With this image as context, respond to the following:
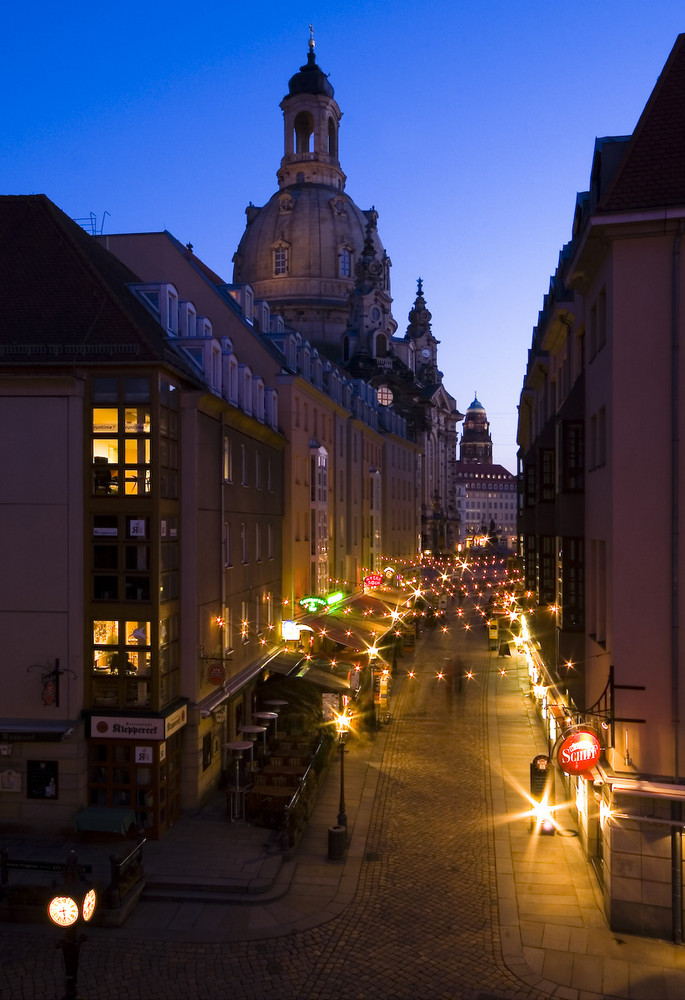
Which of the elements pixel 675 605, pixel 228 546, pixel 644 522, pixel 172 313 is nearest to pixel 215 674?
pixel 228 546

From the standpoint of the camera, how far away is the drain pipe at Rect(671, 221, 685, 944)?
674 inches

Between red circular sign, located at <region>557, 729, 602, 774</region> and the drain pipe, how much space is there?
1.53m

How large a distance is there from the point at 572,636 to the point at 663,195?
10.4 m

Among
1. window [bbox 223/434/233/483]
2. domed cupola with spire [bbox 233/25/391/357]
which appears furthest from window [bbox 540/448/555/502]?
domed cupola with spire [bbox 233/25/391/357]

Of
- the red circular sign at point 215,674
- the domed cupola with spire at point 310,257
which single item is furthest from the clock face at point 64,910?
the domed cupola with spire at point 310,257

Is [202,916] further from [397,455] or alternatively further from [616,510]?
[397,455]

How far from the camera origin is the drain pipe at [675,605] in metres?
17.1

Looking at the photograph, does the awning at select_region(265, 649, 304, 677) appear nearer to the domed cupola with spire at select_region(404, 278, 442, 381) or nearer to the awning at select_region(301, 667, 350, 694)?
the awning at select_region(301, 667, 350, 694)

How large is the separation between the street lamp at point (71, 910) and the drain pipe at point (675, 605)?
11.0 m

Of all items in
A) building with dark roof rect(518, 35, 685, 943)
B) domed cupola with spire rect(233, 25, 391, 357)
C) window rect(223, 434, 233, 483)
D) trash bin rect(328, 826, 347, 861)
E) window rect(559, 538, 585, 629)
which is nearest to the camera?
building with dark roof rect(518, 35, 685, 943)

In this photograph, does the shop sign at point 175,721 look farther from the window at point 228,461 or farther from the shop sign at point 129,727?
the window at point 228,461

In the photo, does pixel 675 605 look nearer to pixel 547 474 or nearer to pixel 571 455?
pixel 571 455

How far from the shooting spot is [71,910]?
11477mm

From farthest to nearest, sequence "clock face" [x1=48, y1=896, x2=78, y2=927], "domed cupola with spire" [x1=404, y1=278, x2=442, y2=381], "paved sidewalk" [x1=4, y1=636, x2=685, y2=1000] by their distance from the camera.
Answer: "domed cupola with spire" [x1=404, y1=278, x2=442, y2=381], "paved sidewalk" [x1=4, y1=636, x2=685, y2=1000], "clock face" [x1=48, y1=896, x2=78, y2=927]
